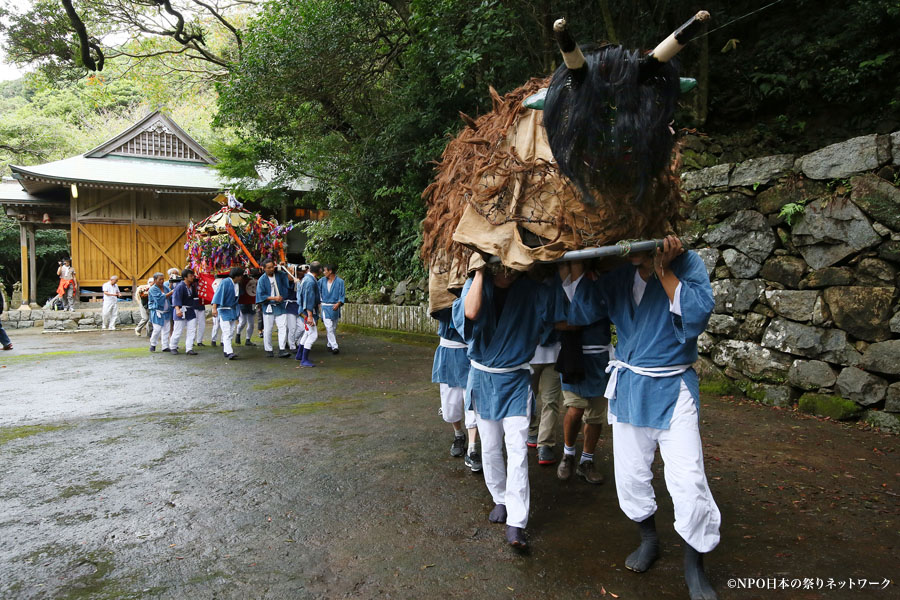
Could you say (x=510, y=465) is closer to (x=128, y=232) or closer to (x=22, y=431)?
(x=22, y=431)

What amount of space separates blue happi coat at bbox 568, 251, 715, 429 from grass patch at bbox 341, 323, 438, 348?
30.0ft

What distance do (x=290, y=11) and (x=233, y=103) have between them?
2.74 meters

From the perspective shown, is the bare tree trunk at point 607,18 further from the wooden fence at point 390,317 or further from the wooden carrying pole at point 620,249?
the wooden carrying pole at point 620,249

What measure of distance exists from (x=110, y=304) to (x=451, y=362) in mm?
18194

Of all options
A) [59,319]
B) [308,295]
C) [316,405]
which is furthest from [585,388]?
[59,319]

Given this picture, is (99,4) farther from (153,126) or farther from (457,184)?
(457,184)

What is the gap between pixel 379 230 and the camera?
15672 millimetres

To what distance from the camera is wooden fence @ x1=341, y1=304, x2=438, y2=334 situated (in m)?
13.2

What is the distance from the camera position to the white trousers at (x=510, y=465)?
132 inches

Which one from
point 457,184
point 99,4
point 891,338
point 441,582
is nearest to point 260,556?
point 441,582

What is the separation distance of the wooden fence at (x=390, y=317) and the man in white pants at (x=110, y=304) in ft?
26.6

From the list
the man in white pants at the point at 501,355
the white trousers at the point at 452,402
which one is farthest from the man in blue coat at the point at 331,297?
the man in white pants at the point at 501,355

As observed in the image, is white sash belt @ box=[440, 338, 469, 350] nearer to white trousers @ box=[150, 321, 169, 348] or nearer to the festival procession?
the festival procession

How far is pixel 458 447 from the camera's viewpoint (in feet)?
16.9
